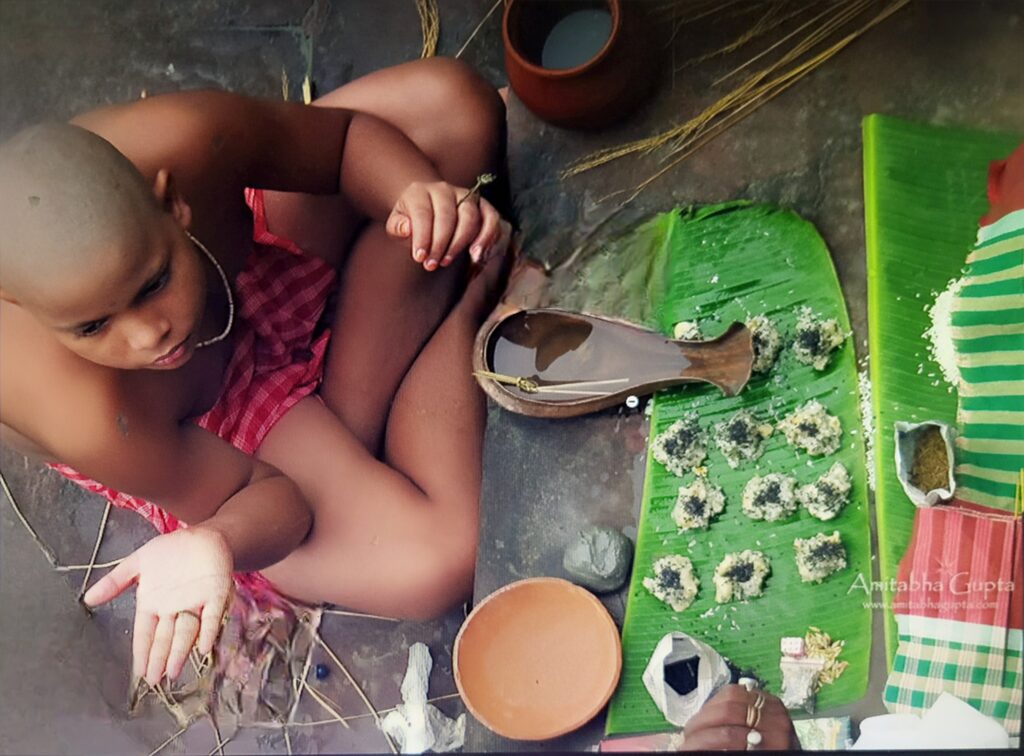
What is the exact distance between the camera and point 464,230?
99cm

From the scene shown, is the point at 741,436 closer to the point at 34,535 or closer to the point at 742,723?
the point at 742,723

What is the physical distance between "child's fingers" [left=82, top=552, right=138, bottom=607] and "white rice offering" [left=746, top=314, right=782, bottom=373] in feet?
2.38

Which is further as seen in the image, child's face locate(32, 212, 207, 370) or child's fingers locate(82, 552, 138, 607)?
child's fingers locate(82, 552, 138, 607)

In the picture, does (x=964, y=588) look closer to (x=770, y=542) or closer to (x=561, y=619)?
(x=770, y=542)

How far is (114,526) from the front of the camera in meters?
1.01

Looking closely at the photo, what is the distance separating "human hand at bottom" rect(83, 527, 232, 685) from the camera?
0.98 metres

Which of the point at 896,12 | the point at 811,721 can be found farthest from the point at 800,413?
the point at 896,12

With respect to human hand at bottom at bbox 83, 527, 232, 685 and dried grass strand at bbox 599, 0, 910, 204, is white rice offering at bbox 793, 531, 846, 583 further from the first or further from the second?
Result: human hand at bottom at bbox 83, 527, 232, 685

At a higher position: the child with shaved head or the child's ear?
the child's ear

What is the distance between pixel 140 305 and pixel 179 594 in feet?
1.05

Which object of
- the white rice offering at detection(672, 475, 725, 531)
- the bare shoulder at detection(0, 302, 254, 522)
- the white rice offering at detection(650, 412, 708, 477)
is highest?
the bare shoulder at detection(0, 302, 254, 522)

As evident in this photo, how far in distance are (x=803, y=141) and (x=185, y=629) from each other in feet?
2.99

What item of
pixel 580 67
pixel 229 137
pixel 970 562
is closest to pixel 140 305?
pixel 229 137

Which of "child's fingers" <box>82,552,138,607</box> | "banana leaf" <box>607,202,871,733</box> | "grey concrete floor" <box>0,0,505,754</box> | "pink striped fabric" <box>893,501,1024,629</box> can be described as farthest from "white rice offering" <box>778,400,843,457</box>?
"child's fingers" <box>82,552,138,607</box>
